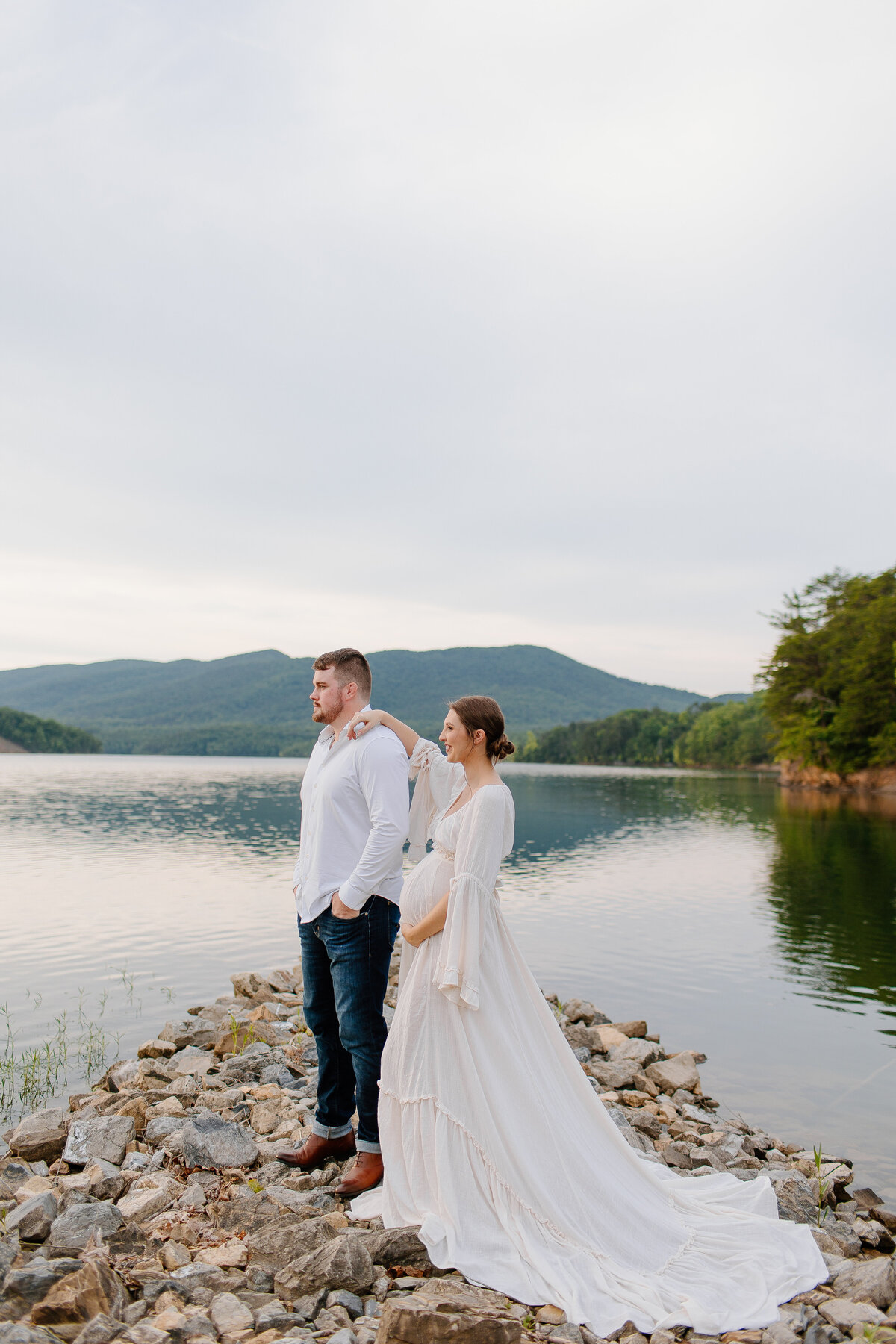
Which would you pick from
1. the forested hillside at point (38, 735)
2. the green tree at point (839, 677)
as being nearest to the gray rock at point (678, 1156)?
the green tree at point (839, 677)

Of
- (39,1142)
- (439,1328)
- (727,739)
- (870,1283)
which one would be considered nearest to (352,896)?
(439,1328)

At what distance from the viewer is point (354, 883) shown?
4551 millimetres

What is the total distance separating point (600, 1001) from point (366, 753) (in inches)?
337

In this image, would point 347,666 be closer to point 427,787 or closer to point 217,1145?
point 427,787

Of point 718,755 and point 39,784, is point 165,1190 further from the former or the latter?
point 718,755

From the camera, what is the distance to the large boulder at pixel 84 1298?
3.56 metres

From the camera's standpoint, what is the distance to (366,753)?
477cm

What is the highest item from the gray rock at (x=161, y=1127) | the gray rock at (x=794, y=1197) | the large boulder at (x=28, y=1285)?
the large boulder at (x=28, y=1285)

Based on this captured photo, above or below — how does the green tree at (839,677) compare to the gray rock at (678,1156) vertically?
above

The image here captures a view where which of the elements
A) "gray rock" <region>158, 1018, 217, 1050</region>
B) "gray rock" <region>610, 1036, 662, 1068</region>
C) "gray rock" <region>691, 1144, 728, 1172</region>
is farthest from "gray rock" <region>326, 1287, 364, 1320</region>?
"gray rock" <region>158, 1018, 217, 1050</region>

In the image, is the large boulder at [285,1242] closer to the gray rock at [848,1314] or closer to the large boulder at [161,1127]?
the large boulder at [161,1127]

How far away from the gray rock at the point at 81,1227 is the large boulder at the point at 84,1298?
0.61 m

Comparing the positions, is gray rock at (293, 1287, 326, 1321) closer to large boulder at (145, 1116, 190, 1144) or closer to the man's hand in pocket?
the man's hand in pocket

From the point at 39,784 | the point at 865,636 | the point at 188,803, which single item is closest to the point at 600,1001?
the point at 188,803
